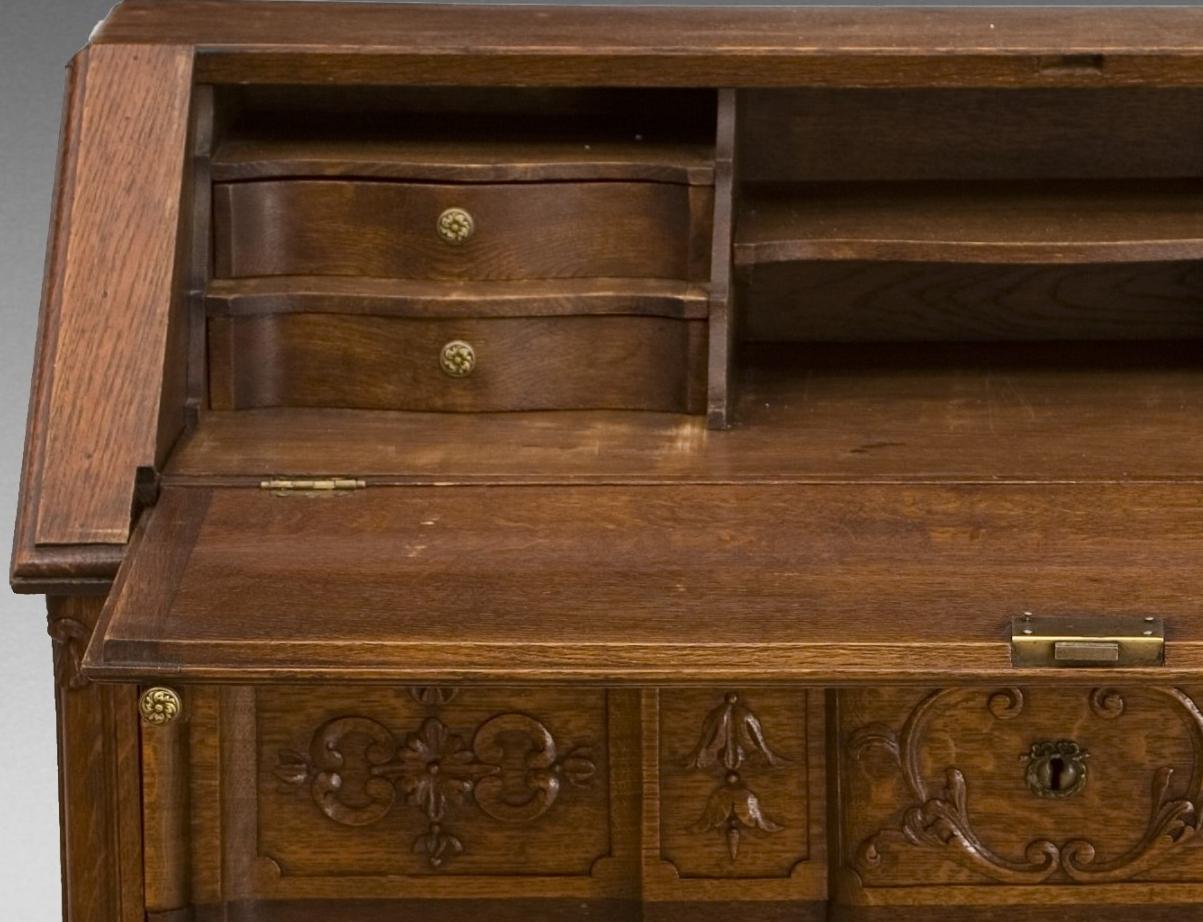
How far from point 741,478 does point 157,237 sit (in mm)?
717

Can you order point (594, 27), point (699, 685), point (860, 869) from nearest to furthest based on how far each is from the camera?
1. point (699, 685)
2. point (860, 869)
3. point (594, 27)

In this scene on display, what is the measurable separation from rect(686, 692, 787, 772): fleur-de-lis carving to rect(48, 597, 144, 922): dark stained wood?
2.05 ft

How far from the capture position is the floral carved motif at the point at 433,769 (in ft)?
9.39

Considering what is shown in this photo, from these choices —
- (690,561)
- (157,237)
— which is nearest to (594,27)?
(157,237)

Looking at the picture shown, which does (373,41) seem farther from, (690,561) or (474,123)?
(690,561)

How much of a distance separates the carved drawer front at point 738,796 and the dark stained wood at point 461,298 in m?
0.47

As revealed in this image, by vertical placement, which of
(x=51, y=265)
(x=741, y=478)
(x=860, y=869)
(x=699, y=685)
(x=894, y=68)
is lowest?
(x=860, y=869)

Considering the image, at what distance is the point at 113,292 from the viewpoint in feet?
9.33

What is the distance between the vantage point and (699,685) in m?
2.46

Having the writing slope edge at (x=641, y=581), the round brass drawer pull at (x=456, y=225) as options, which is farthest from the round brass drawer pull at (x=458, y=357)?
the writing slope edge at (x=641, y=581)

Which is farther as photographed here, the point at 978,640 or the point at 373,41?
the point at 373,41

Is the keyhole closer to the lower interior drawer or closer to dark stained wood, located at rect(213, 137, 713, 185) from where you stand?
the lower interior drawer

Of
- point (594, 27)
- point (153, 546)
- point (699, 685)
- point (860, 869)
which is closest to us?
point (699, 685)

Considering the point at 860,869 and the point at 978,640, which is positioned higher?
the point at 978,640
